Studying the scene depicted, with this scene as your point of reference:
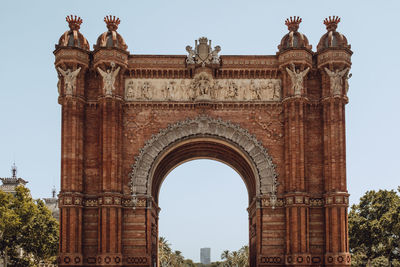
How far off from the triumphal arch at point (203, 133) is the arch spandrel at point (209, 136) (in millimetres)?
47

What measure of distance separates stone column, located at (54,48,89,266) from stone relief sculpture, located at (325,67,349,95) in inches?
450

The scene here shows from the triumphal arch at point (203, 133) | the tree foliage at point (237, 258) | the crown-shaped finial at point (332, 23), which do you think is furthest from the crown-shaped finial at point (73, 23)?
the tree foliage at point (237, 258)

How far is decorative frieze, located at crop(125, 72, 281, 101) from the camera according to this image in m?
28.9

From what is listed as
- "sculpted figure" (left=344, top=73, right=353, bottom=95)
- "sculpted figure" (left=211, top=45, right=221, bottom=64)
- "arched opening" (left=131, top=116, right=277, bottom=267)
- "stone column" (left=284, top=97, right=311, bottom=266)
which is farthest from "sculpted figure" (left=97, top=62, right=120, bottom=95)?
"sculpted figure" (left=344, top=73, right=353, bottom=95)

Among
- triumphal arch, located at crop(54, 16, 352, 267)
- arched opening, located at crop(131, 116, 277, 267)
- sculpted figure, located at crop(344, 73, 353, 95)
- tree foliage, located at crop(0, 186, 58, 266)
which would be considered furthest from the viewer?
tree foliage, located at crop(0, 186, 58, 266)

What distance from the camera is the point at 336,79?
93.2ft

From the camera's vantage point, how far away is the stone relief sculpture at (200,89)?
2892 cm

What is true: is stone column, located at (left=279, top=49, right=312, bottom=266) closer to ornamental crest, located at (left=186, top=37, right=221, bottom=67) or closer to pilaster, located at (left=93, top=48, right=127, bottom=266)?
ornamental crest, located at (left=186, top=37, right=221, bottom=67)

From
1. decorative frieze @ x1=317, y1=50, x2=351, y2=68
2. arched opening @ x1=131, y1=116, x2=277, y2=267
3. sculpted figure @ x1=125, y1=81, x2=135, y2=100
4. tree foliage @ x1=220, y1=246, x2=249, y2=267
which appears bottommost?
tree foliage @ x1=220, y1=246, x2=249, y2=267

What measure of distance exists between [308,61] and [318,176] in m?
5.40

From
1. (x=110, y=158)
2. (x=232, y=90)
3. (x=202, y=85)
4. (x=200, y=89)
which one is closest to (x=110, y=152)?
(x=110, y=158)

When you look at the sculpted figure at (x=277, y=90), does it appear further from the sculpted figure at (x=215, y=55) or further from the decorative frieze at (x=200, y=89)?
the sculpted figure at (x=215, y=55)

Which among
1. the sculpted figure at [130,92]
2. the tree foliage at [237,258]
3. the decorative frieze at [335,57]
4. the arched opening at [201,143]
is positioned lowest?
the tree foliage at [237,258]

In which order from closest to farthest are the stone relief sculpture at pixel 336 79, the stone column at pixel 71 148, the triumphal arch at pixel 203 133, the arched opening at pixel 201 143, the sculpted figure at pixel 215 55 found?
the stone column at pixel 71 148 < the triumphal arch at pixel 203 133 < the arched opening at pixel 201 143 < the stone relief sculpture at pixel 336 79 < the sculpted figure at pixel 215 55
